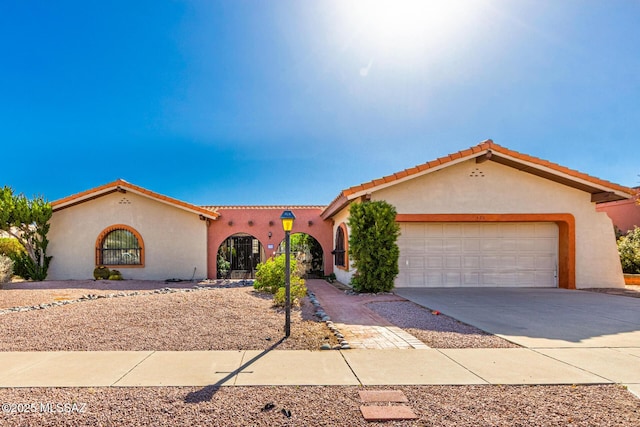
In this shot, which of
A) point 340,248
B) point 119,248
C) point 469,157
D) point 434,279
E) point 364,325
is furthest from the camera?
point 119,248

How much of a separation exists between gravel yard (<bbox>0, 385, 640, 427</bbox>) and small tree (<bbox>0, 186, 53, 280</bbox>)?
1452 centimetres

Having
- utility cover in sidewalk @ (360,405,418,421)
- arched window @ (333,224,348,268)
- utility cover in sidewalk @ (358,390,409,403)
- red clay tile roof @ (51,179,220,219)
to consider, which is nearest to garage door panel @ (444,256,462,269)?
arched window @ (333,224,348,268)

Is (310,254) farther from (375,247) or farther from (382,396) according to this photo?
(382,396)

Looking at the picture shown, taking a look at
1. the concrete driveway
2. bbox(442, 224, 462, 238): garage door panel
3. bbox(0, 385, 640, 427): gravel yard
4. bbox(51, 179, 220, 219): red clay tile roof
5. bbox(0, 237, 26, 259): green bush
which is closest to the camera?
bbox(0, 385, 640, 427): gravel yard

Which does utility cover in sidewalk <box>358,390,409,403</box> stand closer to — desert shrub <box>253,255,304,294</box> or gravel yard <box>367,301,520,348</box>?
gravel yard <box>367,301,520,348</box>

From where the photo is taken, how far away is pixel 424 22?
986cm

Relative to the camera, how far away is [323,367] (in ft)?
15.1

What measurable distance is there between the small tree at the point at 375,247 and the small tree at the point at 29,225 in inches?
538

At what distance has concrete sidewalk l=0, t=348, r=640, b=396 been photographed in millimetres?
4156

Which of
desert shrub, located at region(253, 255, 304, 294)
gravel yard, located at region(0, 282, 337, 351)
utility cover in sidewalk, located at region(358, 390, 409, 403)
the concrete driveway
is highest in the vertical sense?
desert shrub, located at region(253, 255, 304, 294)

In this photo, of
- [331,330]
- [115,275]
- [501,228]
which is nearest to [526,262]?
[501,228]

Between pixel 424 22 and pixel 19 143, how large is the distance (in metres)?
20.9

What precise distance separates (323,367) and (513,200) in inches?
430

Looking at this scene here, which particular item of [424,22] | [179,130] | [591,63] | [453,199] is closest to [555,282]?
[453,199]
